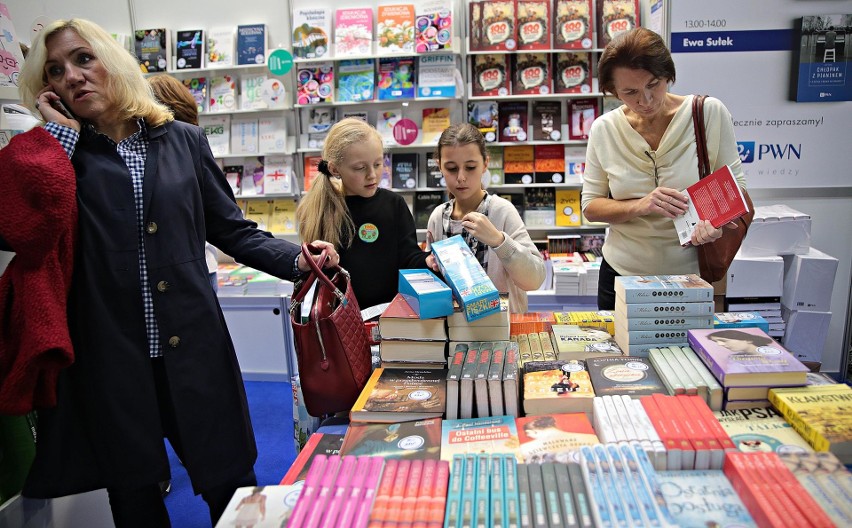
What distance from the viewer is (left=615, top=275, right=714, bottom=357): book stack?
1.50m

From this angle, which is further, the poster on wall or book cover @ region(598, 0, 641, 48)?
book cover @ region(598, 0, 641, 48)

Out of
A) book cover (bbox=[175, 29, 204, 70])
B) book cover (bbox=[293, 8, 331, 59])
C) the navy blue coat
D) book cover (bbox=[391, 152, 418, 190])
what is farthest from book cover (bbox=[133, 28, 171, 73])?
the navy blue coat

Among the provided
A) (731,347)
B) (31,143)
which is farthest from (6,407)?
(731,347)

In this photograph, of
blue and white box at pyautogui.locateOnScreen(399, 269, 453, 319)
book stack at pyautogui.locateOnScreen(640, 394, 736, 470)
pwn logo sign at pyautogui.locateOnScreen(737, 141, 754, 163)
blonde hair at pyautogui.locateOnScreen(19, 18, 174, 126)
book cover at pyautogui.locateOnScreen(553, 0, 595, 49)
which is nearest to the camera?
book stack at pyautogui.locateOnScreen(640, 394, 736, 470)

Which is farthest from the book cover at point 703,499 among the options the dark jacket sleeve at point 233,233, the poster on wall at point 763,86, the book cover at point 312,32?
the book cover at point 312,32

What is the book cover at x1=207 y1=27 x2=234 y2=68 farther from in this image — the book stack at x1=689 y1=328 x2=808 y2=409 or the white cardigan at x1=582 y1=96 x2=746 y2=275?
the book stack at x1=689 y1=328 x2=808 y2=409

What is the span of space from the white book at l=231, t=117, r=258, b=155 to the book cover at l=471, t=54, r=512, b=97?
6.46ft

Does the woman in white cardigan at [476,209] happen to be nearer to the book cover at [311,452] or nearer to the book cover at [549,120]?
the book cover at [311,452]

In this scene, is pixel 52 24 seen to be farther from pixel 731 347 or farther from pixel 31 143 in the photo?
pixel 731 347

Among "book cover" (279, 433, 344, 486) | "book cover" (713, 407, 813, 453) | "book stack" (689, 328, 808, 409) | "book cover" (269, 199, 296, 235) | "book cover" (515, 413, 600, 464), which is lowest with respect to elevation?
"book cover" (279, 433, 344, 486)

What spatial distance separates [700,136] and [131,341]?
1.93m

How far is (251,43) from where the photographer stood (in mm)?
4652

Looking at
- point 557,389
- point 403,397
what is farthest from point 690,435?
point 403,397

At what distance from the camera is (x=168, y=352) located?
150cm
